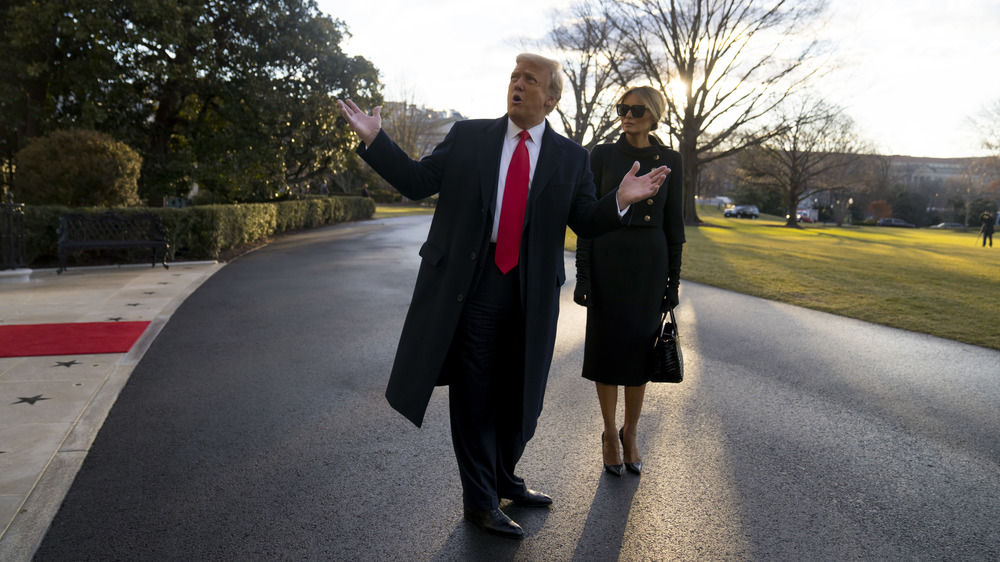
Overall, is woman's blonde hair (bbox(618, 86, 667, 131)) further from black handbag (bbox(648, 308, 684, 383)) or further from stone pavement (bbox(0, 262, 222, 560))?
stone pavement (bbox(0, 262, 222, 560))

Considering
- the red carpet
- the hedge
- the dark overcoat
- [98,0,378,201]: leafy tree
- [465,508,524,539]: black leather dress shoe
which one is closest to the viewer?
the dark overcoat

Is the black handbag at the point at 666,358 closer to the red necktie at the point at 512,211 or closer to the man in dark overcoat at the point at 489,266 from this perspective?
the man in dark overcoat at the point at 489,266

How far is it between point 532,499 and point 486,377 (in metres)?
0.76

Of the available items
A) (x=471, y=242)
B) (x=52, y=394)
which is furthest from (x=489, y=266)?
(x=52, y=394)

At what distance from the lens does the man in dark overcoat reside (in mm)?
2777

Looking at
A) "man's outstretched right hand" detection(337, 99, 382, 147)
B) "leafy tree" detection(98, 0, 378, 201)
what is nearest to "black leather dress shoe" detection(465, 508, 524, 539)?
"man's outstretched right hand" detection(337, 99, 382, 147)

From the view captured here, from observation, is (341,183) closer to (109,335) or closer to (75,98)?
(75,98)

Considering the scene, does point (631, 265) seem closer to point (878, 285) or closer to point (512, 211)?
point (512, 211)

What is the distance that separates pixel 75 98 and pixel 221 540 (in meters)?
20.4

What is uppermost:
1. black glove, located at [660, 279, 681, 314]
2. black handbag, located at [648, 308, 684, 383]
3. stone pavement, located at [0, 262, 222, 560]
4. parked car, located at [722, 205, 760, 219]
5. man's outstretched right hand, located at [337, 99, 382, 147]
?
parked car, located at [722, 205, 760, 219]

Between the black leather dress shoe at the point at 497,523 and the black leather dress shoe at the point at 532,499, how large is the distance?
278 millimetres

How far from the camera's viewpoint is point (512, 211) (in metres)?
2.82

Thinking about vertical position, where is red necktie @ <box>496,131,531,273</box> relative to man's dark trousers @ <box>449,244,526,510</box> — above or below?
above

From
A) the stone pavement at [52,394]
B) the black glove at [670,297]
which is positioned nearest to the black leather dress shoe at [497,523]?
the black glove at [670,297]
